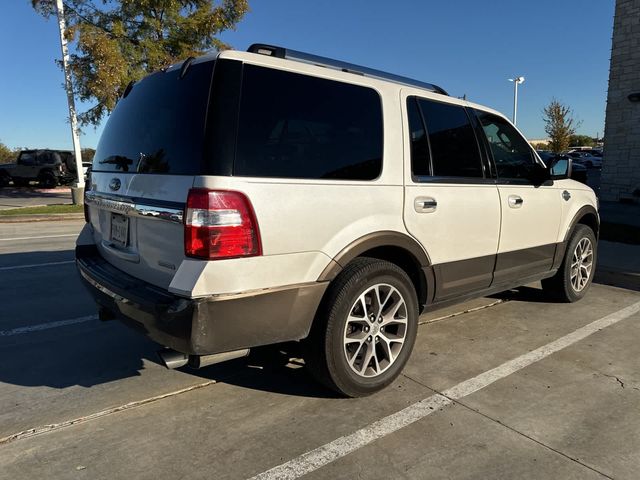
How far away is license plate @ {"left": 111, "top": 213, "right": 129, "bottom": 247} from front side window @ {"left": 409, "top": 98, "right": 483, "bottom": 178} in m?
1.93

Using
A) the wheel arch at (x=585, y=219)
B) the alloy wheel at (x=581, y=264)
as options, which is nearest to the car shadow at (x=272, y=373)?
the wheel arch at (x=585, y=219)

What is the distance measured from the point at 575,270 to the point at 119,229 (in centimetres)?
455

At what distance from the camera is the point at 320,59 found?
3225mm

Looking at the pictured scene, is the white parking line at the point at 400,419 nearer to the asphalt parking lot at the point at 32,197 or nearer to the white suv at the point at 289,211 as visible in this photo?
the white suv at the point at 289,211

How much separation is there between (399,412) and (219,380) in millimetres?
1274

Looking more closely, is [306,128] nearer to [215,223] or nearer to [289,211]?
[289,211]

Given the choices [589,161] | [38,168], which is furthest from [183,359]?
[589,161]

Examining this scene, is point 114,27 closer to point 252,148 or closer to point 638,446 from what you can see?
point 252,148

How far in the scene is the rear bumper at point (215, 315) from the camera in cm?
252

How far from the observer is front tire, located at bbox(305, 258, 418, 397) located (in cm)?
296

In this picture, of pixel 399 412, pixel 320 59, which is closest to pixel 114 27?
pixel 320 59

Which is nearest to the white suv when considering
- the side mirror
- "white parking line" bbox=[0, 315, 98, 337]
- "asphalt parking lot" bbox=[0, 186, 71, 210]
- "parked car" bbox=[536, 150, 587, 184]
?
the side mirror

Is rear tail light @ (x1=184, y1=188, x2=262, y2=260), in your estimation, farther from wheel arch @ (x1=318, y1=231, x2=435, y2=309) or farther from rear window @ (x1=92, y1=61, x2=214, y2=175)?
wheel arch @ (x1=318, y1=231, x2=435, y2=309)

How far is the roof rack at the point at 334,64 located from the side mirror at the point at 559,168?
1.29m
